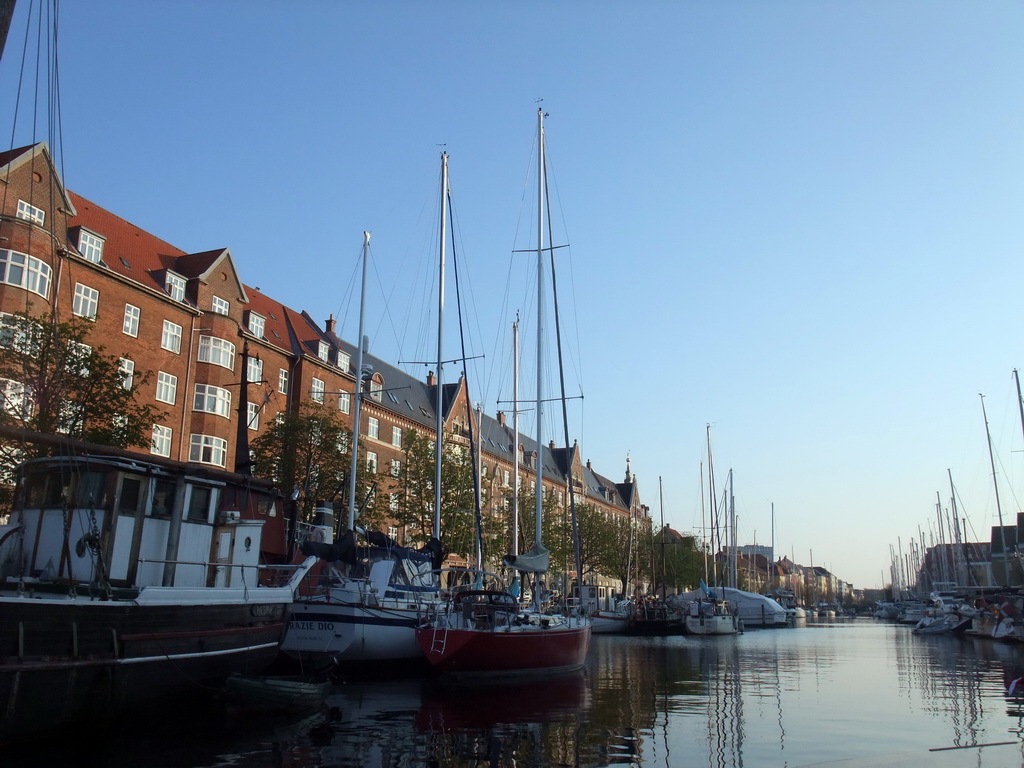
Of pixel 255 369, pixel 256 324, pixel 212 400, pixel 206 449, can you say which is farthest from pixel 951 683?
pixel 256 324

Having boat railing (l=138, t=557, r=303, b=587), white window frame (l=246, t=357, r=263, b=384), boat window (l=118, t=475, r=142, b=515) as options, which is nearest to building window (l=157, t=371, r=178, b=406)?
white window frame (l=246, t=357, r=263, b=384)

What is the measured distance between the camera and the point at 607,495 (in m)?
132

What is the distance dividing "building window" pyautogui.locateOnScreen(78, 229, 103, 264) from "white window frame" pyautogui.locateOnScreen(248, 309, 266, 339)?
12.1 m

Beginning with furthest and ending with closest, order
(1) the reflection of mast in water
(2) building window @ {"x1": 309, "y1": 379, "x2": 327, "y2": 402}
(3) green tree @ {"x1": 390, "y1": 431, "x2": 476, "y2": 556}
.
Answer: (2) building window @ {"x1": 309, "y1": 379, "x2": 327, "y2": 402} < (3) green tree @ {"x1": 390, "y1": 431, "x2": 476, "y2": 556} < (1) the reflection of mast in water

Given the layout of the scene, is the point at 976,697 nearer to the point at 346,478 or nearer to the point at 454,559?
the point at 346,478

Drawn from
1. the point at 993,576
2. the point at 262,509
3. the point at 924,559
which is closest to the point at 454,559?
the point at 262,509

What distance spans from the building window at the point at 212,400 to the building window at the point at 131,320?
4.67 m

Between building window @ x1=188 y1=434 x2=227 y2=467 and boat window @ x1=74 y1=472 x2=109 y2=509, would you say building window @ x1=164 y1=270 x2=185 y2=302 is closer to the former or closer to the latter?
building window @ x1=188 y1=434 x2=227 y2=467

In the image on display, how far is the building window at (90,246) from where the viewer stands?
41.1 metres

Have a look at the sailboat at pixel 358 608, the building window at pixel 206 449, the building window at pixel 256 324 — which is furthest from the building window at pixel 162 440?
the sailboat at pixel 358 608

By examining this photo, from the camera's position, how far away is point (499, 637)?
25.0m

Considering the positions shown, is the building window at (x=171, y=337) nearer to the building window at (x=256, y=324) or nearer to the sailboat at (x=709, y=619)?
the building window at (x=256, y=324)

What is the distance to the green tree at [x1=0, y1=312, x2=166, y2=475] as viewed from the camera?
87.4 ft

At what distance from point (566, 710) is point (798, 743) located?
5.86 m
